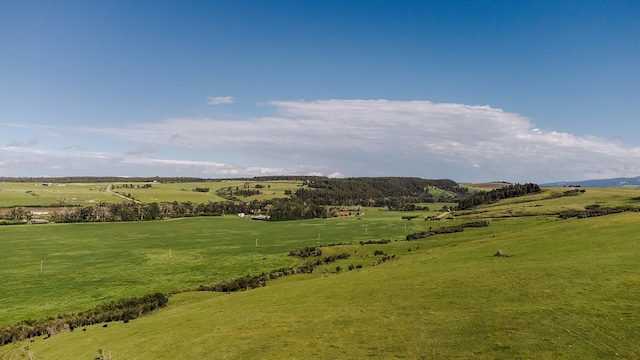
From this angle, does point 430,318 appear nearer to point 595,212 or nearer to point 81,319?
point 81,319

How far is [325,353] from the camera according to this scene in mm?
25156

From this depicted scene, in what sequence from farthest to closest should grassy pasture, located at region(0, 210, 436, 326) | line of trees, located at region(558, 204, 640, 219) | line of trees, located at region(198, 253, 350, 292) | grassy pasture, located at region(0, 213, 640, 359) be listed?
line of trees, located at region(558, 204, 640, 219) → grassy pasture, located at region(0, 210, 436, 326) → line of trees, located at region(198, 253, 350, 292) → grassy pasture, located at region(0, 213, 640, 359)

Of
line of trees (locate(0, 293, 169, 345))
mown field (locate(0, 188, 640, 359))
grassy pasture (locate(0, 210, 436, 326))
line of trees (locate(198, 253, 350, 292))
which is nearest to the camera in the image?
mown field (locate(0, 188, 640, 359))

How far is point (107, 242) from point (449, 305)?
14276cm

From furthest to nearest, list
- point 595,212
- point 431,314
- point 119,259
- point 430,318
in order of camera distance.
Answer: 1. point 119,259
2. point 595,212
3. point 431,314
4. point 430,318

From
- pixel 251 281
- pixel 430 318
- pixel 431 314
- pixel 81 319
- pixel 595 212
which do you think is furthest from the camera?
pixel 595 212

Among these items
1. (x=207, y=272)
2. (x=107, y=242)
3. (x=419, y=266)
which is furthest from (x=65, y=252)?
(x=419, y=266)

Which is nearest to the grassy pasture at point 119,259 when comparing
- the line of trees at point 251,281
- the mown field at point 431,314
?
the mown field at point 431,314

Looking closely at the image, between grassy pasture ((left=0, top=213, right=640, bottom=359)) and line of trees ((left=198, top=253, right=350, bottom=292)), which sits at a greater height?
grassy pasture ((left=0, top=213, right=640, bottom=359))

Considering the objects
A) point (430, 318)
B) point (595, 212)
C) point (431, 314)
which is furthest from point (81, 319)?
point (595, 212)

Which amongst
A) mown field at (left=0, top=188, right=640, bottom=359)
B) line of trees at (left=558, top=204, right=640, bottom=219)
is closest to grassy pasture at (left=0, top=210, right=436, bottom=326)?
mown field at (left=0, top=188, right=640, bottom=359)

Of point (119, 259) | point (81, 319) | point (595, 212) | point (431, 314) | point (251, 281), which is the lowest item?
point (119, 259)

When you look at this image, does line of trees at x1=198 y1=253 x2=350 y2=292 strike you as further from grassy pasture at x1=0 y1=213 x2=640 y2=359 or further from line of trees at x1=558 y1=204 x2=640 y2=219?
line of trees at x1=558 y1=204 x2=640 y2=219

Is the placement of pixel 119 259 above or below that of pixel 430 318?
below
